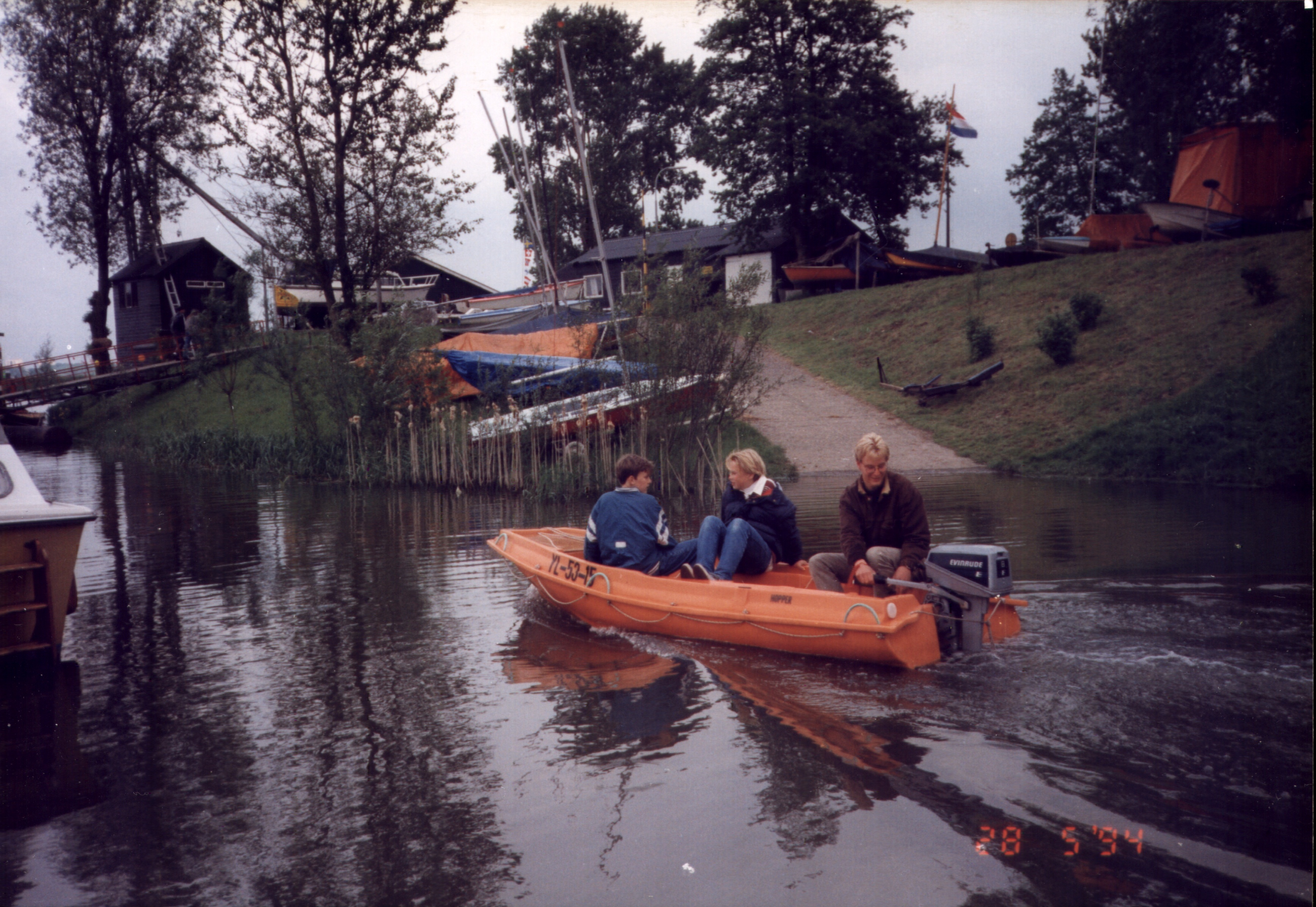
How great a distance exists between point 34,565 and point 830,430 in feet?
54.7

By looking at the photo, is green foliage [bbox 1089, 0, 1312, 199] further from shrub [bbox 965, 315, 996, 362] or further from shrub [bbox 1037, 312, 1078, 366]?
shrub [bbox 965, 315, 996, 362]

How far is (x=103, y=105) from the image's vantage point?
35375 mm

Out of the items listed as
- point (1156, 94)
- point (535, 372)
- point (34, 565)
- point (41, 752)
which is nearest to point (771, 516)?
point (41, 752)

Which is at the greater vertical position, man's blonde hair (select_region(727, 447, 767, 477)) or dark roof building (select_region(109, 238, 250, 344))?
dark roof building (select_region(109, 238, 250, 344))

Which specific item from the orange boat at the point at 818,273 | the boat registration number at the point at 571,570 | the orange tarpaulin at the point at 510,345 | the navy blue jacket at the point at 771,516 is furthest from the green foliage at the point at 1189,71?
the orange tarpaulin at the point at 510,345

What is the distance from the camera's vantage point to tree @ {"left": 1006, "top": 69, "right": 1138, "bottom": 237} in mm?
42688

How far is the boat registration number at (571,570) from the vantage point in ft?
25.7

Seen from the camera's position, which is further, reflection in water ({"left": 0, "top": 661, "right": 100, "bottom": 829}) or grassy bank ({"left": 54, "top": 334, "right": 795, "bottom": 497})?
grassy bank ({"left": 54, "top": 334, "right": 795, "bottom": 497})

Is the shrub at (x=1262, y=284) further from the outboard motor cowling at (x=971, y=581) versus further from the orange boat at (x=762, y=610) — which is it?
Result: the outboard motor cowling at (x=971, y=581)

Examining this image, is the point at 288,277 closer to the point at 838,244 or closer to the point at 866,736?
the point at 838,244

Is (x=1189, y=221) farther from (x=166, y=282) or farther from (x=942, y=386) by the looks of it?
(x=166, y=282)

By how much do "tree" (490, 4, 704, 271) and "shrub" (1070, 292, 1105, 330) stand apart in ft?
59.9

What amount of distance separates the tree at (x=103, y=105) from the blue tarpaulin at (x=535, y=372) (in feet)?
47.6

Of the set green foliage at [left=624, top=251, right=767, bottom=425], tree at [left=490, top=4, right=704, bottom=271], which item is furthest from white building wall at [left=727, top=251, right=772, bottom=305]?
green foliage at [left=624, top=251, right=767, bottom=425]
